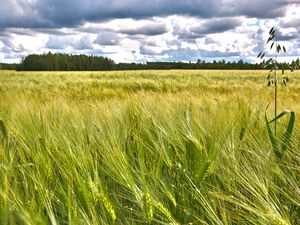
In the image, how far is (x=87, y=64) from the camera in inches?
2734

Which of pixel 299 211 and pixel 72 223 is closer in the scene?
pixel 72 223

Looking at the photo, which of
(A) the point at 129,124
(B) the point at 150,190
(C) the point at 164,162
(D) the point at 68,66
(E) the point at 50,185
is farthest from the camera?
(D) the point at 68,66

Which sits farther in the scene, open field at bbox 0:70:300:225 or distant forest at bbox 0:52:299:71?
distant forest at bbox 0:52:299:71

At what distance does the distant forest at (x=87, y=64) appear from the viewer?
61.6 meters

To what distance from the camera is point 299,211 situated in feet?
3.79

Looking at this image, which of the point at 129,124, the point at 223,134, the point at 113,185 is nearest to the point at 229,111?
the point at 223,134

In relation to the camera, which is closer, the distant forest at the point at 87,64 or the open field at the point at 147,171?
the open field at the point at 147,171

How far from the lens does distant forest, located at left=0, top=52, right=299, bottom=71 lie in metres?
61.6

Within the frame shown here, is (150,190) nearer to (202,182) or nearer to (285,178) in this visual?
(202,182)

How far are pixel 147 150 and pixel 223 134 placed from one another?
0.38 metres

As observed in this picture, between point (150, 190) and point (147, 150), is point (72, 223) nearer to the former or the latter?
point (150, 190)

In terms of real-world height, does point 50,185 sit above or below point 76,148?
below

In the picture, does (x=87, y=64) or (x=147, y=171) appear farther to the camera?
(x=87, y=64)

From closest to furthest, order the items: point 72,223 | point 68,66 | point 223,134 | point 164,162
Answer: point 72,223
point 164,162
point 223,134
point 68,66
